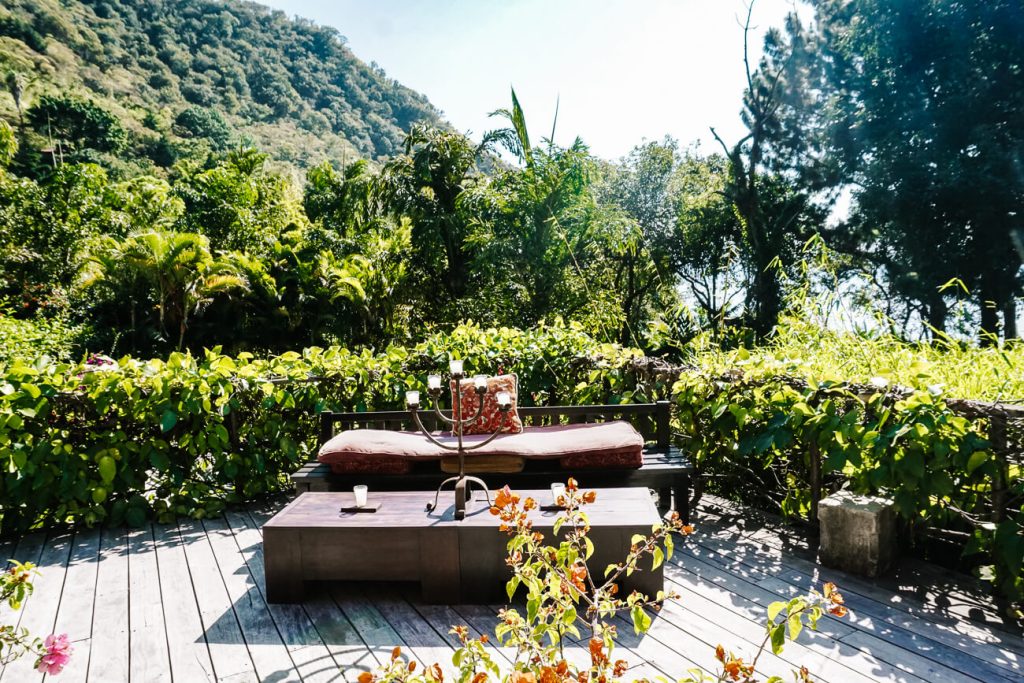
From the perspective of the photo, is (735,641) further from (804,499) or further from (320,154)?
(320,154)

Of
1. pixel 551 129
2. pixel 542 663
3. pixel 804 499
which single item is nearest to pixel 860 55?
pixel 551 129

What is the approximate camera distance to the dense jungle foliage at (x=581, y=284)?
314 cm

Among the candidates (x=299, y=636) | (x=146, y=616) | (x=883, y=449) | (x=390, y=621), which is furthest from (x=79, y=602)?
(x=883, y=449)

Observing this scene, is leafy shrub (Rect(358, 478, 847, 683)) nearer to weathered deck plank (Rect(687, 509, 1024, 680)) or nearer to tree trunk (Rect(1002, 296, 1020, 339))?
weathered deck plank (Rect(687, 509, 1024, 680))

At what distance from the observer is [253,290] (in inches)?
521

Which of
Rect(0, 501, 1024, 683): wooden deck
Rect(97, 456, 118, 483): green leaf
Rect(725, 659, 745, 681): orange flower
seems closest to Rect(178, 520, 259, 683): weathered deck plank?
Rect(0, 501, 1024, 683): wooden deck

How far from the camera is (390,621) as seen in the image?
2.41 meters

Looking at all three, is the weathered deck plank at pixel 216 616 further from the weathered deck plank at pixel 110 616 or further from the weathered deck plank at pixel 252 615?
the weathered deck plank at pixel 110 616

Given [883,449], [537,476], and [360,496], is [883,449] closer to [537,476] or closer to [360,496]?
[537,476]

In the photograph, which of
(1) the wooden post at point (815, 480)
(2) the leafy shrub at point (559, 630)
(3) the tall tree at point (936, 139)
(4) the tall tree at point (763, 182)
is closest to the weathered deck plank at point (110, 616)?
(2) the leafy shrub at point (559, 630)

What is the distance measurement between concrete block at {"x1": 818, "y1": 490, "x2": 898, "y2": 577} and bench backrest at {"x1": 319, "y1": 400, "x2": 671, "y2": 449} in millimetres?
982

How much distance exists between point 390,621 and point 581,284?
20.6ft

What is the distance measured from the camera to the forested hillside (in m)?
24.2

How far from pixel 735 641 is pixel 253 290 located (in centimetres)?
1282
